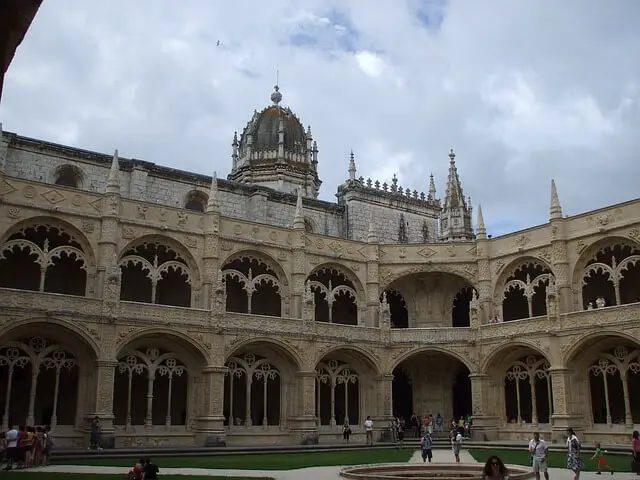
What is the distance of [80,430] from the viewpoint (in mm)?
31719

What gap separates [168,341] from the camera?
35062 mm

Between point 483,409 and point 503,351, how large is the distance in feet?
10.7

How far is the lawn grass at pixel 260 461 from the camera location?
24609 millimetres

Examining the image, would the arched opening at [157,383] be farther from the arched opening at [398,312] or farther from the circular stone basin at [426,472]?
the circular stone basin at [426,472]

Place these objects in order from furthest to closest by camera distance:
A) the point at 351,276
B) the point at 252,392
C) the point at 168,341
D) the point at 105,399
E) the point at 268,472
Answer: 1. the point at 351,276
2. the point at 252,392
3. the point at 168,341
4. the point at 105,399
5. the point at 268,472

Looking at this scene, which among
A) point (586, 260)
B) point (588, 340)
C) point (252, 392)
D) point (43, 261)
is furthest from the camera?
point (252, 392)

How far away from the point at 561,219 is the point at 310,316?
13.8 meters

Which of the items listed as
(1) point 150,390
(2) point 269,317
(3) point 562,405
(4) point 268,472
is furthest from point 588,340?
(1) point 150,390

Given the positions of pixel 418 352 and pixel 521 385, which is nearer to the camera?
pixel 521 385

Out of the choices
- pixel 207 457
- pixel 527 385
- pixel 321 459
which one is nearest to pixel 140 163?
pixel 207 457

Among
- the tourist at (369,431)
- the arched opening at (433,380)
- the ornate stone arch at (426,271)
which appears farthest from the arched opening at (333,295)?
the tourist at (369,431)

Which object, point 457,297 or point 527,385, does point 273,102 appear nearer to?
point 457,297

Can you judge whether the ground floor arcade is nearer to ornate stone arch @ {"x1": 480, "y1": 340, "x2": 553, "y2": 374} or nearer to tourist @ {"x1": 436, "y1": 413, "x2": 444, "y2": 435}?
ornate stone arch @ {"x1": 480, "y1": 340, "x2": 553, "y2": 374}

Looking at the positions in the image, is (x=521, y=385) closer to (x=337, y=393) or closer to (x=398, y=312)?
(x=398, y=312)
